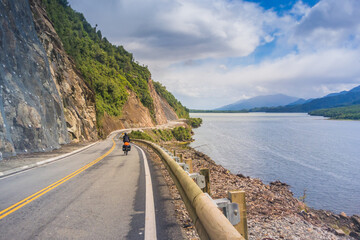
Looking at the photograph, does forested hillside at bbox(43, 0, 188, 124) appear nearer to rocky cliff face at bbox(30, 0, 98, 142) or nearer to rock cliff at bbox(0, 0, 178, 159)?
rocky cliff face at bbox(30, 0, 98, 142)

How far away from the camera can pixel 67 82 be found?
32562mm

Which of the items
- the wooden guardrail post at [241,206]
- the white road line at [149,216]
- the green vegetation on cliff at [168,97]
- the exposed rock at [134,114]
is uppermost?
the green vegetation on cliff at [168,97]

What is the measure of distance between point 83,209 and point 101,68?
7099 cm

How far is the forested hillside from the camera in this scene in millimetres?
47375

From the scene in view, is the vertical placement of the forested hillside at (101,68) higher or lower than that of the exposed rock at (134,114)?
higher

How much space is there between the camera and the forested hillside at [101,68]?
4738 cm

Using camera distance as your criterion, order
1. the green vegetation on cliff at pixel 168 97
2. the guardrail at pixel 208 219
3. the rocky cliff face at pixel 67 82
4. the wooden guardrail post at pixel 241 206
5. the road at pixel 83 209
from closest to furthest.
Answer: the guardrail at pixel 208 219, the wooden guardrail post at pixel 241 206, the road at pixel 83 209, the rocky cliff face at pixel 67 82, the green vegetation on cliff at pixel 168 97

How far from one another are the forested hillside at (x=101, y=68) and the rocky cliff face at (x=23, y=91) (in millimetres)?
20600

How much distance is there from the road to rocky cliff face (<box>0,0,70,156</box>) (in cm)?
742

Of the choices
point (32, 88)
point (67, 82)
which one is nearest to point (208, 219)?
point (32, 88)

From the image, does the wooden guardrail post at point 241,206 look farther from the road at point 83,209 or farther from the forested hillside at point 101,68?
the forested hillside at point 101,68

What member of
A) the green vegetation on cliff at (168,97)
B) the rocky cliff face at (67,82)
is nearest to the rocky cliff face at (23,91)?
the rocky cliff face at (67,82)

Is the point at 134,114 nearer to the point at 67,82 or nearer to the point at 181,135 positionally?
the point at 181,135

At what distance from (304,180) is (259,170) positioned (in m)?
4.73
